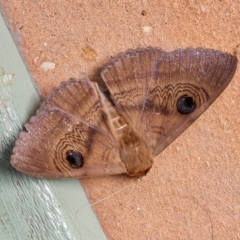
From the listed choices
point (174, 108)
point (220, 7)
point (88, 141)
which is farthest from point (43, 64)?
point (220, 7)

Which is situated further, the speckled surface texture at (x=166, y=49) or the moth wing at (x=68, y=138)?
the speckled surface texture at (x=166, y=49)

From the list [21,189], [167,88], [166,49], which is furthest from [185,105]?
[21,189]

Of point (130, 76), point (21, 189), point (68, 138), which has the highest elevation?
point (130, 76)

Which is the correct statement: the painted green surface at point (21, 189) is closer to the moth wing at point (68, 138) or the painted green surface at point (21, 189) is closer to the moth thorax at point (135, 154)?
the moth wing at point (68, 138)

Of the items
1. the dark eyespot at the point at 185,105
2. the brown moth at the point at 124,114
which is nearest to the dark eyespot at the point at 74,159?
the brown moth at the point at 124,114

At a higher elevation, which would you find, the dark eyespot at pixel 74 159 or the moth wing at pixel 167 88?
the moth wing at pixel 167 88

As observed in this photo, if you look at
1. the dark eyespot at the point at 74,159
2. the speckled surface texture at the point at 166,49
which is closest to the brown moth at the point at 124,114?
the dark eyespot at the point at 74,159

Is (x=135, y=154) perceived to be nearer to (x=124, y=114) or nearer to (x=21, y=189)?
(x=124, y=114)

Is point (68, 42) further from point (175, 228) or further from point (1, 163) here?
point (175, 228)
